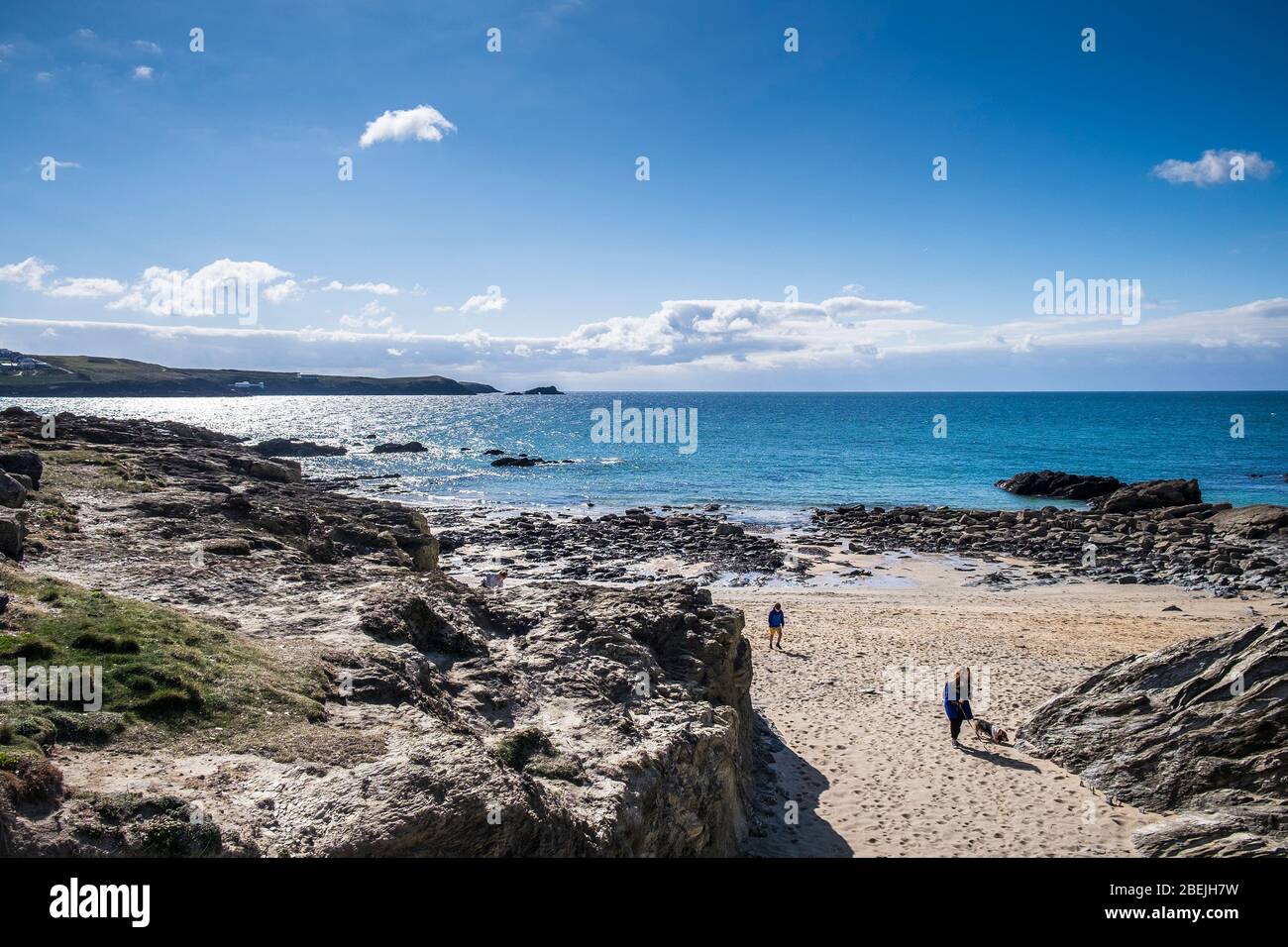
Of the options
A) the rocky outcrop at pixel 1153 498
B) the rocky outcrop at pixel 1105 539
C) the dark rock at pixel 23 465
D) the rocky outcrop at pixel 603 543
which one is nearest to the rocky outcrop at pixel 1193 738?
the rocky outcrop at pixel 603 543

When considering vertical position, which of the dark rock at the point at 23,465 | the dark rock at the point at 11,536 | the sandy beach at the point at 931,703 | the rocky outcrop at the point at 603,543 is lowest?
the sandy beach at the point at 931,703

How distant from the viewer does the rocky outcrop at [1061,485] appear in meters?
66.6

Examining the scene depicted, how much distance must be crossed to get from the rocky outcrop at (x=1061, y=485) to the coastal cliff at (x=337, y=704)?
61.9m

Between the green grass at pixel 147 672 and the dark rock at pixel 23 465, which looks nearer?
the green grass at pixel 147 672

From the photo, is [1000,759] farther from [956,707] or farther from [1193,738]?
[1193,738]

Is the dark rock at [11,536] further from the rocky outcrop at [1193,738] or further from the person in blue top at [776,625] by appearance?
the rocky outcrop at [1193,738]

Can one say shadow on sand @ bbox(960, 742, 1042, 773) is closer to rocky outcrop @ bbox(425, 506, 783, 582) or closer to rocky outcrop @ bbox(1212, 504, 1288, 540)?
rocky outcrop @ bbox(425, 506, 783, 582)

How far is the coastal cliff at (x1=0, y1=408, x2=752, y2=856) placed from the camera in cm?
715

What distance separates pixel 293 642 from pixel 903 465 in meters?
87.3

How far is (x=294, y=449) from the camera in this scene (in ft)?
311

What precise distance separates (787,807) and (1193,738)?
814 cm
